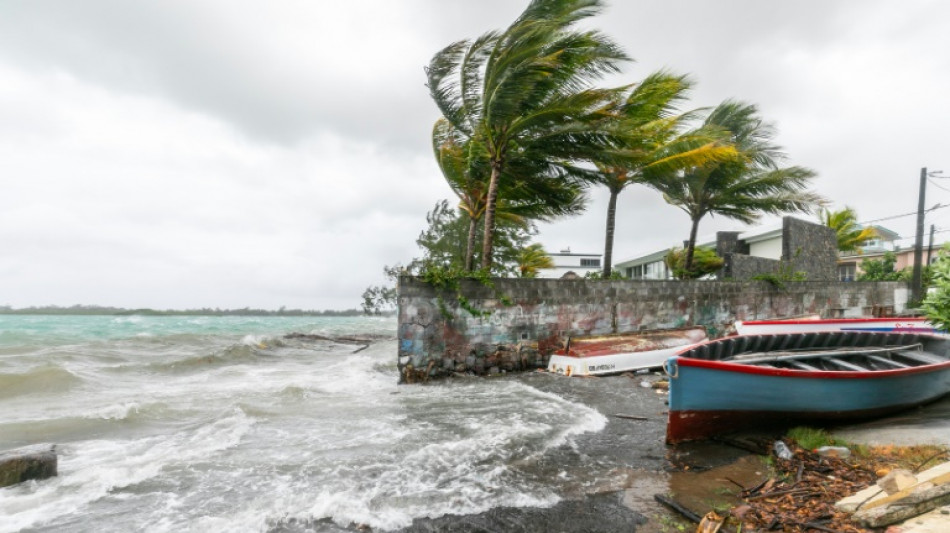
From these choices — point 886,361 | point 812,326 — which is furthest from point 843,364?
point 812,326

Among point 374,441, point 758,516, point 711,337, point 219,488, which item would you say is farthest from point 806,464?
point 711,337

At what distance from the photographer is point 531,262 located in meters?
22.2

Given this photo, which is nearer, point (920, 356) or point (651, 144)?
point (920, 356)

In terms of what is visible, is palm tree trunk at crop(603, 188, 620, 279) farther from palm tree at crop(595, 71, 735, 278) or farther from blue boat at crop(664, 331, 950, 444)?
blue boat at crop(664, 331, 950, 444)

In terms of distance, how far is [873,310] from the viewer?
18188 millimetres

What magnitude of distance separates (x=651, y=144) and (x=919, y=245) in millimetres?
14855

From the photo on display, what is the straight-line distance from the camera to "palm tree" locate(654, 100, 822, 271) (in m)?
15.2

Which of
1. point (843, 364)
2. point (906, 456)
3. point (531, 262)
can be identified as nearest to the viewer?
point (906, 456)

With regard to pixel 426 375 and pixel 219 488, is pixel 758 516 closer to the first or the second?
pixel 219 488

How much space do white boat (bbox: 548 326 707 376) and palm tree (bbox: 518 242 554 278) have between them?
10.9 m

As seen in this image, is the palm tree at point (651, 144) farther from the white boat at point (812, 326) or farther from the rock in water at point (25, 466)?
the rock in water at point (25, 466)

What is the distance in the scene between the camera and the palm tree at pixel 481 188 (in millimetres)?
12734

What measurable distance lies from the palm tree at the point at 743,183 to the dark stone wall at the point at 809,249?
6.21ft

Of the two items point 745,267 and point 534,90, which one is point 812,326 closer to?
point 745,267
